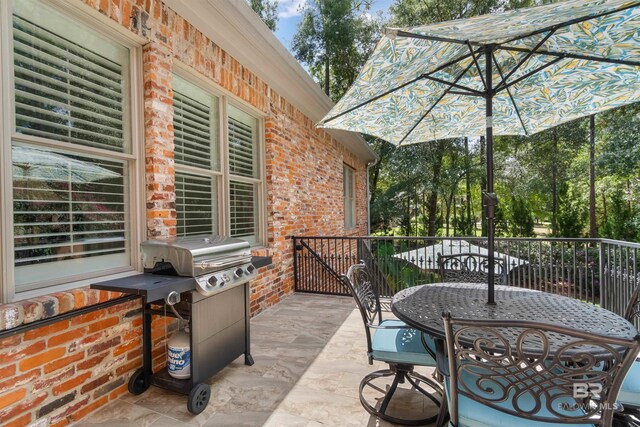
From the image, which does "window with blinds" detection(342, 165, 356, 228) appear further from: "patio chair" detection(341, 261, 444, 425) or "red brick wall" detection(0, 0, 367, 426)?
"patio chair" detection(341, 261, 444, 425)

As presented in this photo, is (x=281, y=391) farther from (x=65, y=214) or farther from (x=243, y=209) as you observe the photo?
(x=243, y=209)

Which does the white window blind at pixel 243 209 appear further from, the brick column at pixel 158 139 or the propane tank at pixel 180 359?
the propane tank at pixel 180 359

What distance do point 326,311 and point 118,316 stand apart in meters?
2.31

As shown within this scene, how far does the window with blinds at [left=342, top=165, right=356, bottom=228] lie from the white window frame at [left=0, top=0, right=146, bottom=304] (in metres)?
6.04

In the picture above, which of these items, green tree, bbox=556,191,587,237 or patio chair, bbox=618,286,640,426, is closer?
patio chair, bbox=618,286,640,426

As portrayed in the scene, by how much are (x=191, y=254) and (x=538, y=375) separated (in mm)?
1765

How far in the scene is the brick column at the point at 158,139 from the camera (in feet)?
7.64

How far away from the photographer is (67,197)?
191cm

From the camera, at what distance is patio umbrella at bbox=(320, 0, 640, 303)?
1573 millimetres

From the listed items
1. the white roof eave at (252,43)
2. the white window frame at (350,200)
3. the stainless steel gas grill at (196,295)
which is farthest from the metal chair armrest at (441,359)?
the white window frame at (350,200)

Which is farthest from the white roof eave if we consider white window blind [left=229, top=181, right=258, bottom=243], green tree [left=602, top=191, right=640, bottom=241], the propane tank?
green tree [left=602, top=191, right=640, bottom=241]

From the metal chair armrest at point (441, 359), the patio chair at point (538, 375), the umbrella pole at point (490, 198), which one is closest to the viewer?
the patio chair at point (538, 375)

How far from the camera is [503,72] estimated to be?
2.38 meters

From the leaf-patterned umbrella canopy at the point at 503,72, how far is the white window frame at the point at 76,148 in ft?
4.86
